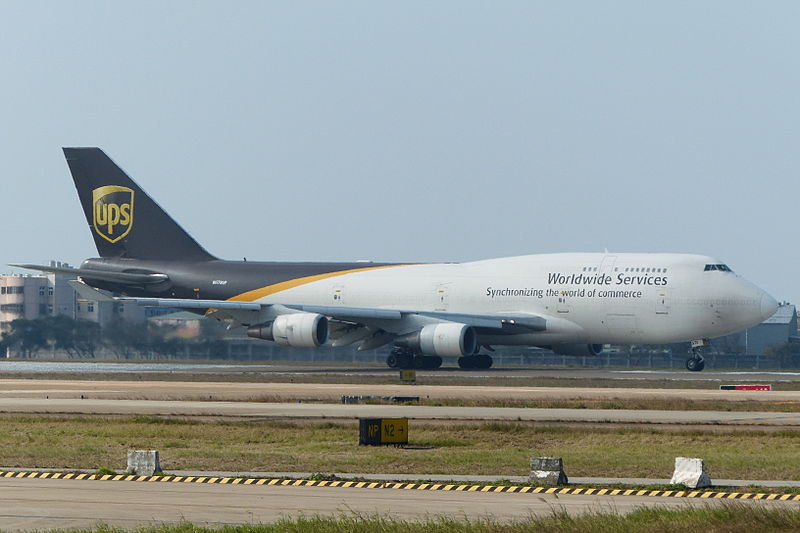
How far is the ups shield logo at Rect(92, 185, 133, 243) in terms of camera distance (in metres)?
76.2

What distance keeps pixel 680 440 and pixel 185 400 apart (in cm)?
1964

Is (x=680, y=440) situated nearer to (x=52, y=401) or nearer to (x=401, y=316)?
(x=52, y=401)

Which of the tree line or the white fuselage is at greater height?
the white fuselage

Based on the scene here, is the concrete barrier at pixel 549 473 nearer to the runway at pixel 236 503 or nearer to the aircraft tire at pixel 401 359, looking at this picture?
the runway at pixel 236 503

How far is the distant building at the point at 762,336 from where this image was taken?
102m

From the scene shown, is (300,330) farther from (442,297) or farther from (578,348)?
(578,348)

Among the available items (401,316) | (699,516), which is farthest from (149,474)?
(401,316)

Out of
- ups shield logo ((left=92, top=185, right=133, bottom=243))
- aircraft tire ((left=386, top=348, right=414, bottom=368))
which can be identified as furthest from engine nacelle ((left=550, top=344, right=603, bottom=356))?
ups shield logo ((left=92, top=185, right=133, bottom=243))

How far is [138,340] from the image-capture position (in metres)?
81.3

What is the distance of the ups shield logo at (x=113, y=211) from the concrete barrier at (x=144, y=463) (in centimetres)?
5237

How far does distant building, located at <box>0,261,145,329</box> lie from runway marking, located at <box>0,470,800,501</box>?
78997 millimetres

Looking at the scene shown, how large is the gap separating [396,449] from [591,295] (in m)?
36.0

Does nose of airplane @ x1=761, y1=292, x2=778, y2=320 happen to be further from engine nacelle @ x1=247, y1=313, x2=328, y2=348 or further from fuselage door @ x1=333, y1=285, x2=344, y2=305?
fuselage door @ x1=333, y1=285, x2=344, y2=305

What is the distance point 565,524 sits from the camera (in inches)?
685
